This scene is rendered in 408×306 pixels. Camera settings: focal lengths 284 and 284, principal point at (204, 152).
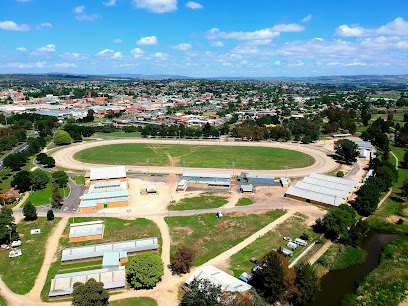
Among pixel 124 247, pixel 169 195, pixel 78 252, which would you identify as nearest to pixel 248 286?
pixel 124 247

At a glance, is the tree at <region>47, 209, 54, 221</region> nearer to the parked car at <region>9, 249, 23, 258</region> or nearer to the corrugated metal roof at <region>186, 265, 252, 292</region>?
the parked car at <region>9, 249, 23, 258</region>

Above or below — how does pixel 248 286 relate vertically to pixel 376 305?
above

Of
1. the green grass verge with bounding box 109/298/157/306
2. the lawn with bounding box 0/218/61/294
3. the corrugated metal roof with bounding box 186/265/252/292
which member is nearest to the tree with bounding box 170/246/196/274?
the corrugated metal roof with bounding box 186/265/252/292

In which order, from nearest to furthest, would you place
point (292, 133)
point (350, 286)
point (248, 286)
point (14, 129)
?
point (248, 286)
point (350, 286)
point (14, 129)
point (292, 133)

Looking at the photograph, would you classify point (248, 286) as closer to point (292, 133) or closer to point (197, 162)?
point (197, 162)

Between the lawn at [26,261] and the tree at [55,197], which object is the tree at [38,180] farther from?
the lawn at [26,261]

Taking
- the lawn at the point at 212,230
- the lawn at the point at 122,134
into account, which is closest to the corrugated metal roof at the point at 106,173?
the lawn at the point at 212,230

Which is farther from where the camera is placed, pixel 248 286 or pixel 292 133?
pixel 292 133

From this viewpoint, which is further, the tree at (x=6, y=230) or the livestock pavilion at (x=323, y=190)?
the livestock pavilion at (x=323, y=190)
